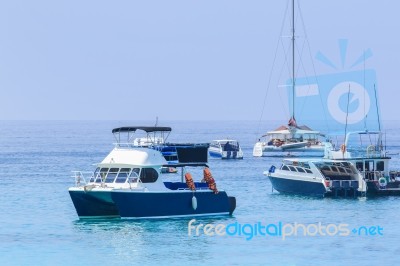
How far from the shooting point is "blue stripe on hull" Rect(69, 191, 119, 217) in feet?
203

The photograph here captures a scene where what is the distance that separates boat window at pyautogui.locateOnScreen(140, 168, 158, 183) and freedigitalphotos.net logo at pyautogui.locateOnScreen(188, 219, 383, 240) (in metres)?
3.10

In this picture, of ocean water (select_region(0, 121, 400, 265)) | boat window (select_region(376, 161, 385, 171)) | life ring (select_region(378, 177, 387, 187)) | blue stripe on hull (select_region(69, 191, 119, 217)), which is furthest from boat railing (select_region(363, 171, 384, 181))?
blue stripe on hull (select_region(69, 191, 119, 217))

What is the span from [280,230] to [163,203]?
648 centimetres

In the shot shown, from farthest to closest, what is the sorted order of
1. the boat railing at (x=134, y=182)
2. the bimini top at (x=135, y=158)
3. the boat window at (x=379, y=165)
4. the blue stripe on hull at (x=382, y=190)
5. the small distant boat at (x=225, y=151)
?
the small distant boat at (x=225, y=151) < the boat window at (x=379, y=165) < the blue stripe on hull at (x=382, y=190) < the bimini top at (x=135, y=158) < the boat railing at (x=134, y=182)

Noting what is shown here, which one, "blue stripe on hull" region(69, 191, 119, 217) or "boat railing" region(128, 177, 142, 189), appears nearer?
"blue stripe on hull" region(69, 191, 119, 217)

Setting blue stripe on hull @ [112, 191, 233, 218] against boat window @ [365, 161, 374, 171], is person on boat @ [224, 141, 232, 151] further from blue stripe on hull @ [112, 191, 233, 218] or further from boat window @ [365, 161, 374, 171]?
blue stripe on hull @ [112, 191, 233, 218]

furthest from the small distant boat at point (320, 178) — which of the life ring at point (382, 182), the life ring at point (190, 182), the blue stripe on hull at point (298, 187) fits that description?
the life ring at point (190, 182)

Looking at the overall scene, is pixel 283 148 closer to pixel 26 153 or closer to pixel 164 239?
pixel 26 153

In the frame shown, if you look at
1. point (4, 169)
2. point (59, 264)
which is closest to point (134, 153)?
point (59, 264)

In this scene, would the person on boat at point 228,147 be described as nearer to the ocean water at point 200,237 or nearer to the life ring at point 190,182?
the ocean water at point 200,237

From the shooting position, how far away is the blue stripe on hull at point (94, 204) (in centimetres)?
6181

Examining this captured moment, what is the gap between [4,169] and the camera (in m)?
121

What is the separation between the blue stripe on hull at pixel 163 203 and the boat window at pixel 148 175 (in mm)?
800

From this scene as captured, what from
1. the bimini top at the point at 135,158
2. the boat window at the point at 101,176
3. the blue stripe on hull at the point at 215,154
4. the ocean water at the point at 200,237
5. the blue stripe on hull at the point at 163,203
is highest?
the bimini top at the point at 135,158
